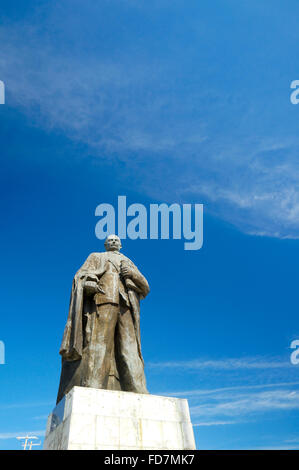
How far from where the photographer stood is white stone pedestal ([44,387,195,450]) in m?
6.62

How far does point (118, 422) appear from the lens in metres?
6.98

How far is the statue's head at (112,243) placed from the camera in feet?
35.4

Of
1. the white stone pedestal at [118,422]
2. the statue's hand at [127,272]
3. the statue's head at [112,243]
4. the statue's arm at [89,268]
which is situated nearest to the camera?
the white stone pedestal at [118,422]

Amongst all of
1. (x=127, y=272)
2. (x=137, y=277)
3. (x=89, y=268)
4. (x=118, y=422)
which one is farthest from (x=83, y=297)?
(x=118, y=422)

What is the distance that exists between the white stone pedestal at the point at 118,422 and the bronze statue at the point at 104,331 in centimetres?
66

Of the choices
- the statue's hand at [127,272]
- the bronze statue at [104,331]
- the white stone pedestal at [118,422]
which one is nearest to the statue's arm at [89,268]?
the bronze statue at [104,331]

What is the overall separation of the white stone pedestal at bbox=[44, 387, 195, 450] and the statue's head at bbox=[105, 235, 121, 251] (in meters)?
4.36

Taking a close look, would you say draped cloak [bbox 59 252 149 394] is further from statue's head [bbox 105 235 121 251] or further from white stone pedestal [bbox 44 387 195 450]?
white stone pedestal [bbox 44 387 195 450]

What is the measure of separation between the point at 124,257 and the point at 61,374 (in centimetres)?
346

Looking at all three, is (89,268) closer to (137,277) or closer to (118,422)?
(137,277)

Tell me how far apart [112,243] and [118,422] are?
5.07m

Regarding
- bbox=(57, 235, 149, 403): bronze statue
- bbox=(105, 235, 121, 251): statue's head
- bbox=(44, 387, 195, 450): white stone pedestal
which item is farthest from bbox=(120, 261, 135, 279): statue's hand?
bbox=(44, 387, 195, 450): white stone pedestal

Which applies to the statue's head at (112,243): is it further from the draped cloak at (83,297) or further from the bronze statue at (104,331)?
the bronze statue at (104,331)
